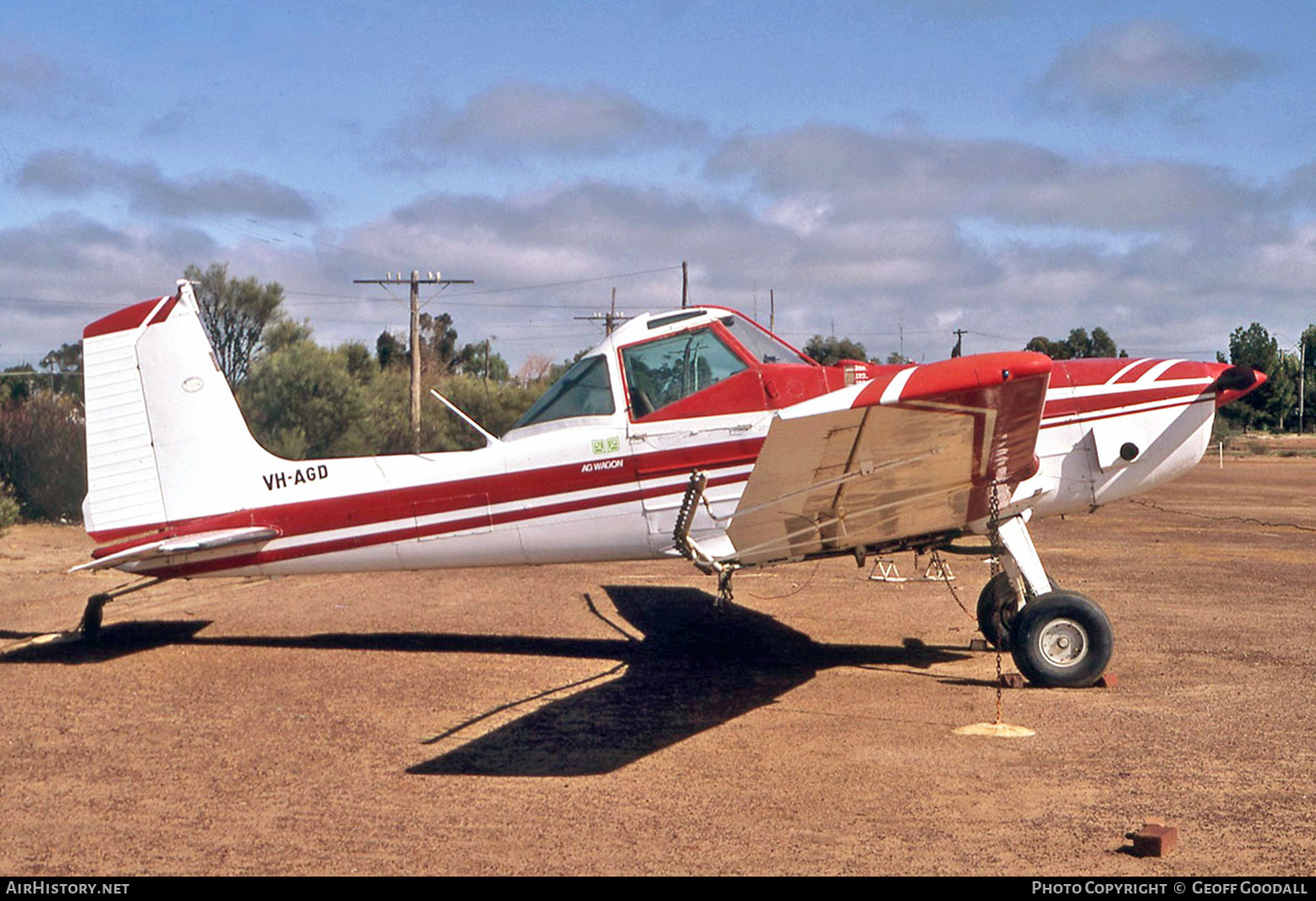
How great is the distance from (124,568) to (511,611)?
12.6 ft

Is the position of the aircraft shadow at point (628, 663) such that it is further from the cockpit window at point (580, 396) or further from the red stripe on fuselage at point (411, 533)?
the cockpit window at point (580, 396)

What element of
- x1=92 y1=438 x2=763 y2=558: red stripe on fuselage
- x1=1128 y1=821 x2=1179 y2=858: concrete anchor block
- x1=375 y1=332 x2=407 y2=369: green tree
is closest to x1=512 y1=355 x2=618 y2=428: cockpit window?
x1=92 y1=438 x2=763 y2=558: red stripe on fuselage

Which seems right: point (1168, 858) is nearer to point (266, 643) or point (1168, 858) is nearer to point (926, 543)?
point (926, 543)

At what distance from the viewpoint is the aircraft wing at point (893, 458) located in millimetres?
6016

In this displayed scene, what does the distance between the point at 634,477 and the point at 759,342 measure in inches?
58.0

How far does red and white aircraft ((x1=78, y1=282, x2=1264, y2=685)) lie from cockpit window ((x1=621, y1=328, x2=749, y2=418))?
0.6 inches

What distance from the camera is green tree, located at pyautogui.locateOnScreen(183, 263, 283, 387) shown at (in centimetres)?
3062

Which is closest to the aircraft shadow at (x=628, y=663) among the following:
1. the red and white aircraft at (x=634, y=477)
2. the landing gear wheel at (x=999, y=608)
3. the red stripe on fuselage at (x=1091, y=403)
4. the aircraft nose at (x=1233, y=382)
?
the landing gear wheel at (x=999, y=608)

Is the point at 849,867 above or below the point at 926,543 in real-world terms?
below

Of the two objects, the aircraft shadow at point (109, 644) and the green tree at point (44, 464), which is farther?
the green tree at point (44, 464)

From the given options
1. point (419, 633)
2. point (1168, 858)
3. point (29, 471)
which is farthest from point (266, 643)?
point (29, 471)

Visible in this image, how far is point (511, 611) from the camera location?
11.7 metres

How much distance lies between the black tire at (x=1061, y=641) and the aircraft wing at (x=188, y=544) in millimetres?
6003

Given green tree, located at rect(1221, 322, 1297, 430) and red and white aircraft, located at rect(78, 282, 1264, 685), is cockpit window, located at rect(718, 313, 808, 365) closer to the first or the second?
red and white aircraft, located at rect(78, 282, 1264, 685)
